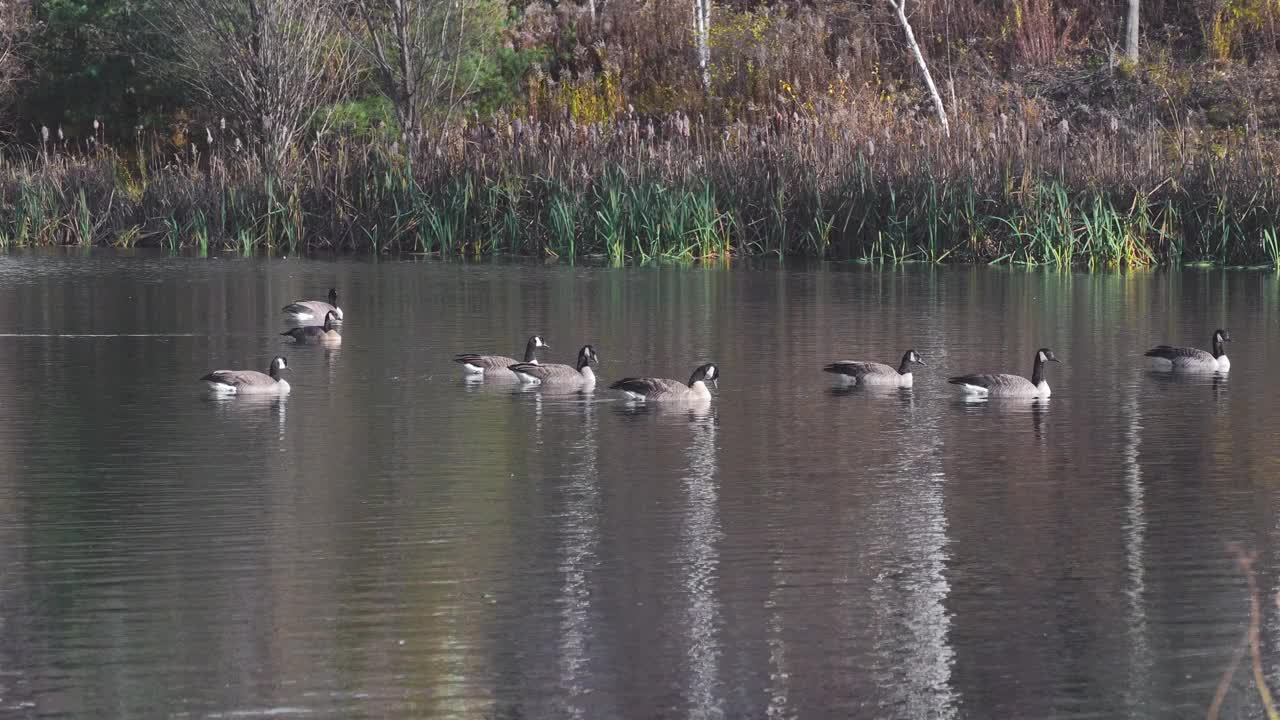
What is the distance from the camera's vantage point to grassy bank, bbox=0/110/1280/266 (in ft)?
93.6

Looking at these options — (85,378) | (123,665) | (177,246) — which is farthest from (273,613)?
(177,246)

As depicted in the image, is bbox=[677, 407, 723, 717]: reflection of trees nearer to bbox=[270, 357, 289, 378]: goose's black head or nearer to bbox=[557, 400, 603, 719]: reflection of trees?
bbox=[557, 400, 603, 719]: reflection of trees

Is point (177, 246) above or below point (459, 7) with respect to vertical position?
below

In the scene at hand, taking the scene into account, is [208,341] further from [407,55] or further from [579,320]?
[407,55]

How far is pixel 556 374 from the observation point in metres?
16.5

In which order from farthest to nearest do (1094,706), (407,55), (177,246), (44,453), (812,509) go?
1. (407,55)
2. (177,246)
3. (44,453)
4. (812,509)
5. (1094,706)

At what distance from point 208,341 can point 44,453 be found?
7146 mm

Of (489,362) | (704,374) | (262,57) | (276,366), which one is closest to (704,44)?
(262,57)

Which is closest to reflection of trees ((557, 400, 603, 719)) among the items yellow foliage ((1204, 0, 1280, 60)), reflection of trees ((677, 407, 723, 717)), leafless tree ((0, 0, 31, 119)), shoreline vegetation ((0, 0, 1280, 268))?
reflection of trees ((677, 407, 723, 717))

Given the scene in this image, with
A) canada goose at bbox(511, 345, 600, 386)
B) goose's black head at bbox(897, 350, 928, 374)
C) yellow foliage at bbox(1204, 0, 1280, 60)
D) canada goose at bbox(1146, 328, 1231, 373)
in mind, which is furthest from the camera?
yellow foliage at bbox(1204, 0, 1280, 60)

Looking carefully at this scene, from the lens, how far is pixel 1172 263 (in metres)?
28.8

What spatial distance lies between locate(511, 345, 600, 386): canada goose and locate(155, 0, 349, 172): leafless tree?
20417 millimetres

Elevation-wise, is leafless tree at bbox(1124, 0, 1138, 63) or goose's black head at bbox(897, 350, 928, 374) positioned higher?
leafless tree at bbox(1124, 0, 1138, 63)

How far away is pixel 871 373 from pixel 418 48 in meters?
23.8
